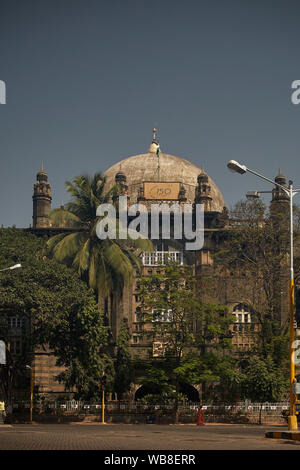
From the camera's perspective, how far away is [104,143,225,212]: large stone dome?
67625 millimetres

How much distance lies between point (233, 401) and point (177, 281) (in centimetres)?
924

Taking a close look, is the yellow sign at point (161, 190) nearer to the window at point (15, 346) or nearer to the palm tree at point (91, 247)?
the palm tree at point (91, 247)

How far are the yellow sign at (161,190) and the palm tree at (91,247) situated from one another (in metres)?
11.5

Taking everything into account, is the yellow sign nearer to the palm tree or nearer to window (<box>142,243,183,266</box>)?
window (<box>142,243,183,266</box>)

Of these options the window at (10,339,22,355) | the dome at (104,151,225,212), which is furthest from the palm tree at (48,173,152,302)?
the dome at (104,151,225,212)

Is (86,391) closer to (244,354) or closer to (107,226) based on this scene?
(107,226)

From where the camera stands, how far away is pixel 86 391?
4341 centimetres

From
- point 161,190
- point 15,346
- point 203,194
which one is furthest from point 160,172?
point 15,346

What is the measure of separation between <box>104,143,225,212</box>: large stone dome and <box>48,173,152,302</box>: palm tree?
644 inches

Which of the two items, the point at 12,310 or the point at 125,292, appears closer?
the point at 12,310

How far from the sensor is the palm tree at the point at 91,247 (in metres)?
47.1

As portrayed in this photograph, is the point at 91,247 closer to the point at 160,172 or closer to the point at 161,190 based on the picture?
the point at 161,190
